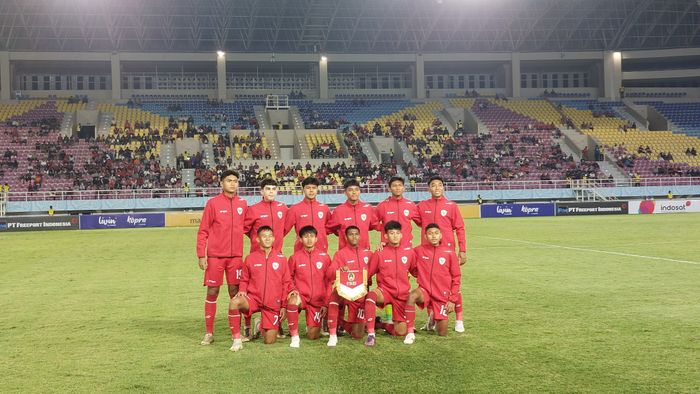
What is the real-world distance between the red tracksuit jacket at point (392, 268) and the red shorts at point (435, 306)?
239mm

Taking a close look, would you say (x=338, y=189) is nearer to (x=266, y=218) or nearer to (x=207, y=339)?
(x=266, y=218)

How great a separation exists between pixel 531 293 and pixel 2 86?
197ft

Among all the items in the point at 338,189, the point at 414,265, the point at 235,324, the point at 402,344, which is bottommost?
the point at 402,344

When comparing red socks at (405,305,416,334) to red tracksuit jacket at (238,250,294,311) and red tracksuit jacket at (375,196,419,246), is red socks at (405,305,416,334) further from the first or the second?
red tracksuit jacket at (375,196,419,246)

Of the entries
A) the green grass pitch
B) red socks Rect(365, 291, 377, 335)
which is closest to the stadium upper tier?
the green grass pitch

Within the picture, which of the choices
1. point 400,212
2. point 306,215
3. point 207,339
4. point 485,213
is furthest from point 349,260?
point 485,213

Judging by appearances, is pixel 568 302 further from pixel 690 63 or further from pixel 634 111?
pixel 690 63

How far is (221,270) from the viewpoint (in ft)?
31.6

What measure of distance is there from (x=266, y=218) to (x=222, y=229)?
81 cm

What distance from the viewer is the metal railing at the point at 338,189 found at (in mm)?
43000

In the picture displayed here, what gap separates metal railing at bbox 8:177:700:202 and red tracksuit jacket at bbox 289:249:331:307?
35021mm

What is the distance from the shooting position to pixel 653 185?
160 feet

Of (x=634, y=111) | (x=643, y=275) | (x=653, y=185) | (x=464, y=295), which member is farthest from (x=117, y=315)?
(x=634, y=111)

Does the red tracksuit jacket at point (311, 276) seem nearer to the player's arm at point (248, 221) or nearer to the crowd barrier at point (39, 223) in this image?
the player's arm at point (248, 221)
